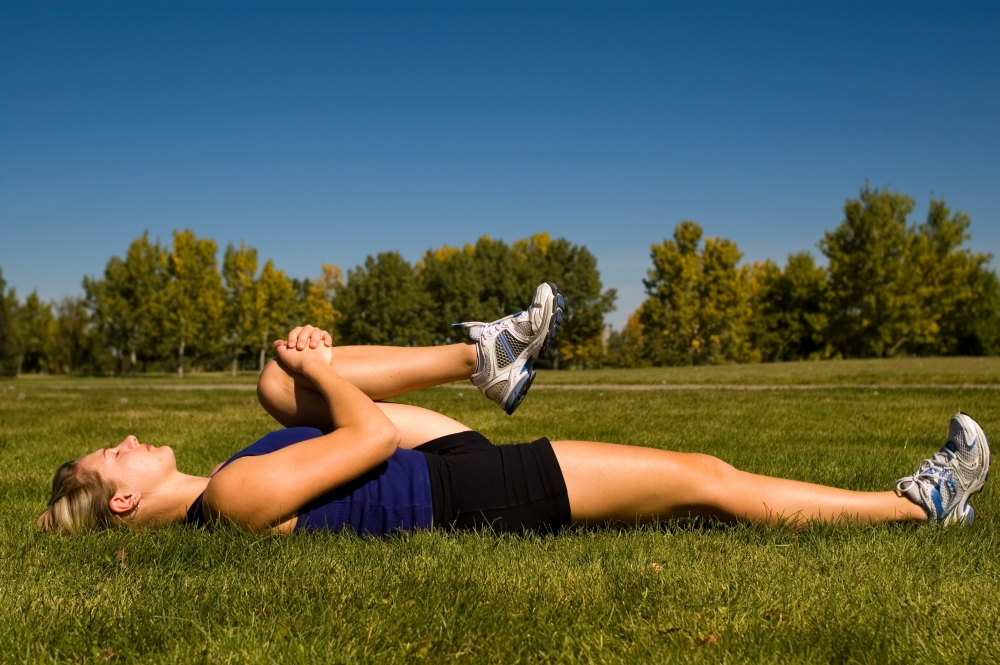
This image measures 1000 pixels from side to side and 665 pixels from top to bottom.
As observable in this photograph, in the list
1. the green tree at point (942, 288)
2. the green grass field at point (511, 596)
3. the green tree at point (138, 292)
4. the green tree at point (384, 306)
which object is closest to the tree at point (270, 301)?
the green tree at point (384, 306)

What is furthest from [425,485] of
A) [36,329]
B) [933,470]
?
[36,329]

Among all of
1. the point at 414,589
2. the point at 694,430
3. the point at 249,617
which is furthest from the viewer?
the point at 694,430

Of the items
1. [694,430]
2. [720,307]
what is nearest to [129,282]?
[720,307]

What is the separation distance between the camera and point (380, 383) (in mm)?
3348

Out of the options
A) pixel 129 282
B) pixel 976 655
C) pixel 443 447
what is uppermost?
pixel 129 282

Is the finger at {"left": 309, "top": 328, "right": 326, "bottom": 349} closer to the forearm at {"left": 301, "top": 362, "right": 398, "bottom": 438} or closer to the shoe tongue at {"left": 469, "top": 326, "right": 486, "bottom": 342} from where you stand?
the forearm at {"left": 301, "top": 362, "right": 398, "bottom": 438}

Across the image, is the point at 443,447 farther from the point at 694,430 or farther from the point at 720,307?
the point at 720,307

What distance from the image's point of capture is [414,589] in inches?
91.0

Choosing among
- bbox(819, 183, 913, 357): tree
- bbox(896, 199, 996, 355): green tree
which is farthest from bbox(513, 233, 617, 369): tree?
bbox(896, 199, 996, 355): green tree

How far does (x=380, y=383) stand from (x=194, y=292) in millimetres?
45316

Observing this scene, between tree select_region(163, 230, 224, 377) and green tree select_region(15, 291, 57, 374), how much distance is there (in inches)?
891

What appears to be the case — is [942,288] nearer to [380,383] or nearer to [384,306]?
[384,306]

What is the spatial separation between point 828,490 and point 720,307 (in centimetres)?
4434

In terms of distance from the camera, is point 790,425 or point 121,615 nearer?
point 121,615
